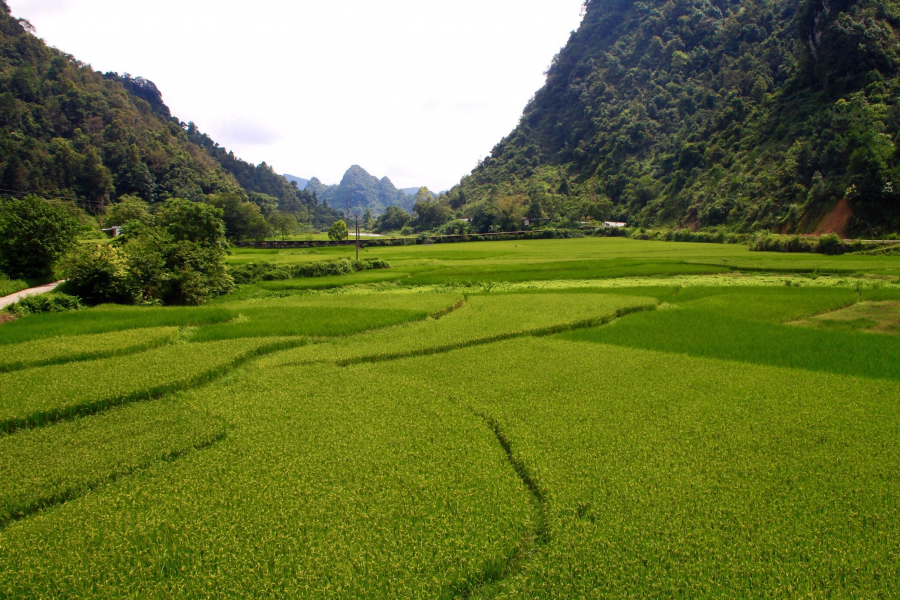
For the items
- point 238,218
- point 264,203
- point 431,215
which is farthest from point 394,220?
point 238,218

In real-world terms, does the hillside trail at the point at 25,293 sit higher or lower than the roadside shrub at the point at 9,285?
lower

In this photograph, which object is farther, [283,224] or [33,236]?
[283,224]

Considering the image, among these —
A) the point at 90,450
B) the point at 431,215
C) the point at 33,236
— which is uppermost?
the point at 431,215

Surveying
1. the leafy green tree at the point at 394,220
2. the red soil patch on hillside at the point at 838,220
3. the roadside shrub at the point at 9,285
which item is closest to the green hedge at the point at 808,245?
the red soil patch on hillside at the point at 838,220

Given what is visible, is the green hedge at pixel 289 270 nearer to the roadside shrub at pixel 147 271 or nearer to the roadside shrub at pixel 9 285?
the roadside shrub at pixel 147 271

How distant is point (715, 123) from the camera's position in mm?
68250

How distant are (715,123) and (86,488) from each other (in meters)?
81.7

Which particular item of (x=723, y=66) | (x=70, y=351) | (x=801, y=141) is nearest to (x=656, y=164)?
(x=723, y=66)

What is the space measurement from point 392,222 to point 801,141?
253 feet

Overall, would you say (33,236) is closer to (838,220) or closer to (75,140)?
(838,220)

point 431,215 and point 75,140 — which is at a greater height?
point 75,140

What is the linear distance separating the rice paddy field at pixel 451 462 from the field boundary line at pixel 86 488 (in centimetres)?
3

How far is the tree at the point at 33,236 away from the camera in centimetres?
2098

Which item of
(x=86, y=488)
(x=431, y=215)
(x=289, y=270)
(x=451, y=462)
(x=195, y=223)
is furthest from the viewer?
(x=431, y=215)
